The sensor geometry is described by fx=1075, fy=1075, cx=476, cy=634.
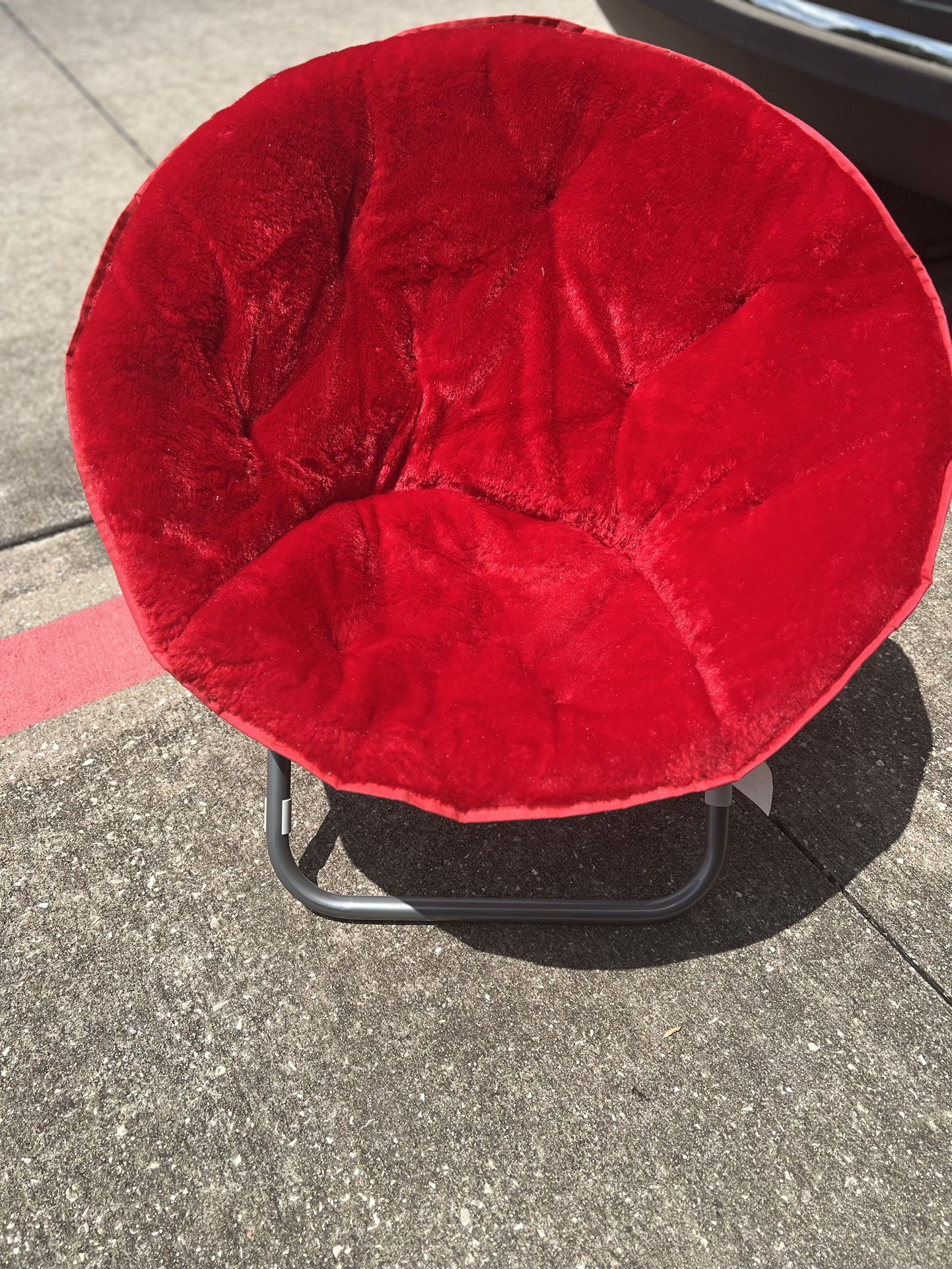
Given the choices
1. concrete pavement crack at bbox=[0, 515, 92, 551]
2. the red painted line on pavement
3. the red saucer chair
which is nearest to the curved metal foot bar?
the red saucer chair

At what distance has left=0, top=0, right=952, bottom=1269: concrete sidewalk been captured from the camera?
128 cm

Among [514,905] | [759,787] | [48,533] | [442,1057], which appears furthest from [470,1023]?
[48,533]

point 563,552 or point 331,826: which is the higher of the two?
point 563,552

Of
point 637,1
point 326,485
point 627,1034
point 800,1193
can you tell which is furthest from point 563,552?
point 637,1

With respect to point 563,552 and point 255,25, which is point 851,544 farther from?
point 255,25

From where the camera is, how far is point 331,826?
1.69 metres

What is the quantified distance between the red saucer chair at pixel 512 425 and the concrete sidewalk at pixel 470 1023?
0.39 ft

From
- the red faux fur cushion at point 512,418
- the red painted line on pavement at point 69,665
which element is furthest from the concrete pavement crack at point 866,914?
the red painted line on pavement at point 69,665

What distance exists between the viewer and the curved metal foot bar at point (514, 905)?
1.50m

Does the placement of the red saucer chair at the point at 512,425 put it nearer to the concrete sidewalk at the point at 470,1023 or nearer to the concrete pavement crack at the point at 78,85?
the concrete sidewalk at the point at 470,1023

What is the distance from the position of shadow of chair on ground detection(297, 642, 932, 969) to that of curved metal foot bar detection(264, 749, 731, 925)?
6cm

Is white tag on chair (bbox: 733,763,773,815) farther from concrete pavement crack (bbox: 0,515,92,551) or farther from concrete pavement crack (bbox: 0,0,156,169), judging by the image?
concrete pavement crack (bbox: 0,0,156,169)

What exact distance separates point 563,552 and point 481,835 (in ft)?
1.51

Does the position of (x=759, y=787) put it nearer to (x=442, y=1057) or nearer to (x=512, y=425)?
(x=442, y=1057)
